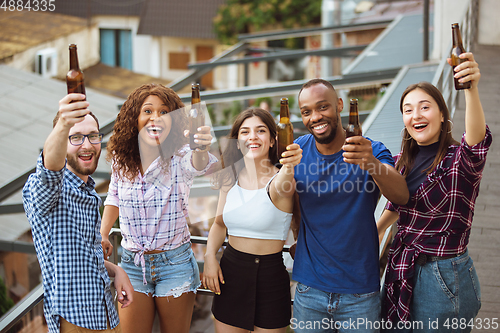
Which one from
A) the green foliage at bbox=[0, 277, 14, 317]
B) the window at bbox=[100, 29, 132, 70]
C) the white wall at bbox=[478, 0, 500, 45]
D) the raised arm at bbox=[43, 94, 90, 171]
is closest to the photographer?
the raised arm at bbox=[43, 94, 90, 171]

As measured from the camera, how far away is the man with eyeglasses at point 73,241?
1.95 metres

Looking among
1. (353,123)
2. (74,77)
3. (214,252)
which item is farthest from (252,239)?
(74,77)

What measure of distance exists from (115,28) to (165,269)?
80.0 feet

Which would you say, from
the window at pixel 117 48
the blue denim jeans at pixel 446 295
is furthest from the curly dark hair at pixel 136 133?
the window at pixel 117 48

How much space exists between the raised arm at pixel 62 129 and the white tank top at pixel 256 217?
873mm

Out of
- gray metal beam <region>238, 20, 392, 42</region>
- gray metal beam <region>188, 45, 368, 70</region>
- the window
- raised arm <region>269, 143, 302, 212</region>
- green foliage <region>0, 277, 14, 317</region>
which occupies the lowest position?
green foliage <region>0, 277, 14, 317</region>

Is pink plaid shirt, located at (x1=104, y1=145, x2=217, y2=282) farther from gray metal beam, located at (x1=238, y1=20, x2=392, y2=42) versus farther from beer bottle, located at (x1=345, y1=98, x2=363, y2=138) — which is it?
gray metal beam, located at (x1=238, y1=20, x2=392, y2=42)

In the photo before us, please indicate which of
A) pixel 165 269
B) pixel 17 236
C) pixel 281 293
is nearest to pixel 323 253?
pixel 281 293

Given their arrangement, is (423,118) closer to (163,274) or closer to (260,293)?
(260,293)

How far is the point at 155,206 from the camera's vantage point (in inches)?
96.0

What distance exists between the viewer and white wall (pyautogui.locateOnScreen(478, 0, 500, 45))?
736 cm

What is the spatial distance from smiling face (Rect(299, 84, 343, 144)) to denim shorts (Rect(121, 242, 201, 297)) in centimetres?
94

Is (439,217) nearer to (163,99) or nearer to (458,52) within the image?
(458,52)

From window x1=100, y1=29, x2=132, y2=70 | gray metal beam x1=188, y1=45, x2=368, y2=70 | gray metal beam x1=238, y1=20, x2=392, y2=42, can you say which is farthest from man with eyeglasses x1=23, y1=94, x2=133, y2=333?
window x1=100, y1=29, x2=132, y2=70
